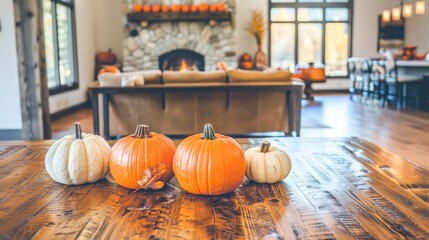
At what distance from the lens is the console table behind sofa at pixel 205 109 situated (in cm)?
550

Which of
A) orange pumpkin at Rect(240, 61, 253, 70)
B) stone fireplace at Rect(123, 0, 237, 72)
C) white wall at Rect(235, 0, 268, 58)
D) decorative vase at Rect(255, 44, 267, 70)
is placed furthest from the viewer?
white wall at Rect(235, 0, 268, 58)

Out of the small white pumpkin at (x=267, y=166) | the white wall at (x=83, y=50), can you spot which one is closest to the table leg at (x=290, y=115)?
the white wall at (x=83, y=50)

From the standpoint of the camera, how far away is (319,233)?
3.04ft

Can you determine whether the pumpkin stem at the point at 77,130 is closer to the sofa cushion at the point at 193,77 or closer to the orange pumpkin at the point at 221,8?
the sofa cushion at the point at 193,77

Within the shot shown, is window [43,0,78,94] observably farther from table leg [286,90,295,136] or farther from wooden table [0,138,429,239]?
wooden table [0,138,429,239]

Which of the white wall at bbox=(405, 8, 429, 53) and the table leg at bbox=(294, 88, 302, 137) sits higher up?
the white wall at bbox=(405, 8, 429, 53)

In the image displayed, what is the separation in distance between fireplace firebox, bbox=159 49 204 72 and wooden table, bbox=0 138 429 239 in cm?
923

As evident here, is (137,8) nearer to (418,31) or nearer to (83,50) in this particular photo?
(83,50)

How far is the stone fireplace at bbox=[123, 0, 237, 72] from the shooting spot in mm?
10336

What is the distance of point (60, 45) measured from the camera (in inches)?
316

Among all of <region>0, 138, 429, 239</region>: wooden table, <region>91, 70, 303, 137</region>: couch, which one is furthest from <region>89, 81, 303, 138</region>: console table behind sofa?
<region>0, 138, 429, 239</region>: wooden table

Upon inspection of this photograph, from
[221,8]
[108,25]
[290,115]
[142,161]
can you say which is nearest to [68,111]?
[108,25]

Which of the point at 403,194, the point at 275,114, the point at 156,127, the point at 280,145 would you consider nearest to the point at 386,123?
the point at 275,114

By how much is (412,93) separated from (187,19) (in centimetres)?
496
